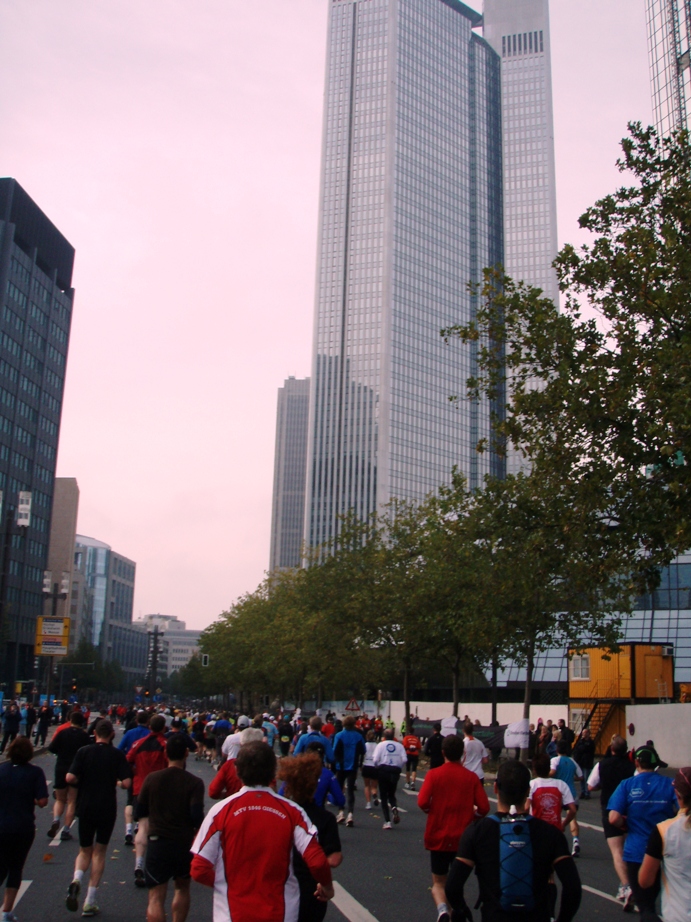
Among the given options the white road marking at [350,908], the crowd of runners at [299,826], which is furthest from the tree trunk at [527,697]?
the white road marking at [350,908]

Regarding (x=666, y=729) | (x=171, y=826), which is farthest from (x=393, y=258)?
(x=171, y=826)

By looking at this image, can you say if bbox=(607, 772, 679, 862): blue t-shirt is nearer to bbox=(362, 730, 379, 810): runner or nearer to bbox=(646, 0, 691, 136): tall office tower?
bbox=(362, 730, 379, 810): runner

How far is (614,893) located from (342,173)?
178606 millimetres

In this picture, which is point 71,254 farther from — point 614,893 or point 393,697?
point 614,893

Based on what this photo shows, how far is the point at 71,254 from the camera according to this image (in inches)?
4968

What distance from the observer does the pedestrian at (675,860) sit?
5.51 m

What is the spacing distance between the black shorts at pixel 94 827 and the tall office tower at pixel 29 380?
9520 centimetres

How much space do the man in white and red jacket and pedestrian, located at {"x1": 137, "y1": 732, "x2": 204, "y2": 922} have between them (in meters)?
2.89

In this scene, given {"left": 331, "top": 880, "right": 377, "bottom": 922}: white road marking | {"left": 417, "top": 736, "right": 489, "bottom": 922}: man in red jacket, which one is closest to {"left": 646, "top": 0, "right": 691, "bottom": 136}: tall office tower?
{"left": 331, "top": 880, "right": 377, "bottom": 922}: white road marking

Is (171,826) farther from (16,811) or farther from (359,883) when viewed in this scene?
(359,883)

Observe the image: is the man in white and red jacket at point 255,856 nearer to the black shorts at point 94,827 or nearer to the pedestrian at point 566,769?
the black shorts at point 94,827

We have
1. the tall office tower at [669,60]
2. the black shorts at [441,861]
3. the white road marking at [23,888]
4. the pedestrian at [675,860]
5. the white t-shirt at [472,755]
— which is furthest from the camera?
the tall office tower at [669,60]

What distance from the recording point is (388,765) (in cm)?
1634

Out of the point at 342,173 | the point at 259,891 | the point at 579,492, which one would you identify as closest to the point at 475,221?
the point at 342,173
